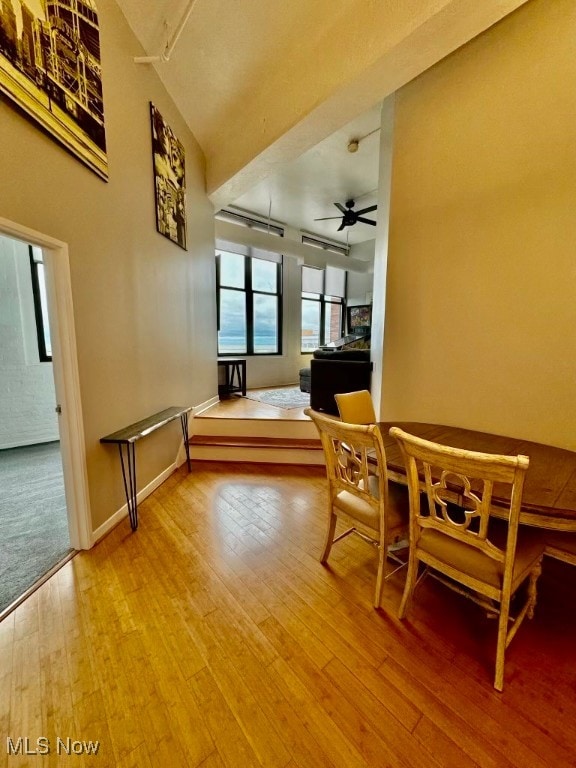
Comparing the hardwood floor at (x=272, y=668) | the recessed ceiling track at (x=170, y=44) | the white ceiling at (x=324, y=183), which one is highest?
the white ceiling at (x=324, y=183)

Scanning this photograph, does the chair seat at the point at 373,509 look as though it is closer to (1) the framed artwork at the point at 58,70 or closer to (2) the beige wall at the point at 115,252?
(2) the beige wall at the point at 115,252

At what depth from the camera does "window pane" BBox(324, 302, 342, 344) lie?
7820 millimetres

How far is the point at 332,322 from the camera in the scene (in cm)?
798

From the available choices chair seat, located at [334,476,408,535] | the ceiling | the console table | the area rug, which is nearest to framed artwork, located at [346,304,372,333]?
the area rug

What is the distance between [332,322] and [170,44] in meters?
6.17

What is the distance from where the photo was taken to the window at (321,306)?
7.20 metres

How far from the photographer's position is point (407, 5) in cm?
179

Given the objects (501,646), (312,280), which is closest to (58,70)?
(501,646)

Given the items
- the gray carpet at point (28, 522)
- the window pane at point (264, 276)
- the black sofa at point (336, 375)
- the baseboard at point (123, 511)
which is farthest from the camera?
the window pane at point (264, 276)

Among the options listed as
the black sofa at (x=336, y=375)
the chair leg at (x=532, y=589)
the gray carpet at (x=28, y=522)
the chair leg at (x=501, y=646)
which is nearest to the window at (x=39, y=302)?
the gray carpet at (x=28, y=522)

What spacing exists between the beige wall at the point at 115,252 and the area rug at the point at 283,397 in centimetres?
178

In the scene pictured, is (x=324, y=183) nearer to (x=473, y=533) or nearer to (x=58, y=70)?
(x=58, y=70)

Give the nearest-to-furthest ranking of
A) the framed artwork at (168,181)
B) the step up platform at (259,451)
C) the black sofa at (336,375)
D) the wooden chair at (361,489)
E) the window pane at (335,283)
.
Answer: the wooden chair at (361,489) → the framed artwork at (168,181) → the step up platform at (259,451) → the black sofa at (336,375) → the window pane at (335,283)

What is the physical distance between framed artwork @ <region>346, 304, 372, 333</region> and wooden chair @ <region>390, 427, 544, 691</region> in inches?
256
